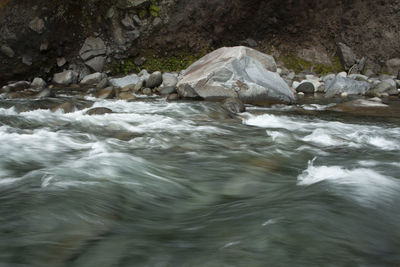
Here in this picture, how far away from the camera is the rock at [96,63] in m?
13.2

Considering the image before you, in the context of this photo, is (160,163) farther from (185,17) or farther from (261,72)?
(185,17)

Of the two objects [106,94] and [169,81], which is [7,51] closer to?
[106,94]

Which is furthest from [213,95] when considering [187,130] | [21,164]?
[21,164]

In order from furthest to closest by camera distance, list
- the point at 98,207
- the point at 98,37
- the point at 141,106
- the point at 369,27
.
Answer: the point at 369,27, the point at 98,37, the point at 141,106, the point at 98,207

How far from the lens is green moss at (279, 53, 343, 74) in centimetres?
1477

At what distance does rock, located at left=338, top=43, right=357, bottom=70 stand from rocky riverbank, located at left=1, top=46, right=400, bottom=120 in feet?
6.59

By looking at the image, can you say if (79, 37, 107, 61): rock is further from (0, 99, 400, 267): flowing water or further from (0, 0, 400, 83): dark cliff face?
(0, 99, 400, 267): flowing water

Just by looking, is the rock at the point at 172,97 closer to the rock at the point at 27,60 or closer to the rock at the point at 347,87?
the rock at the point at 347,87

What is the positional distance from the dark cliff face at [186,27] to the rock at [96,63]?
1.34 ft

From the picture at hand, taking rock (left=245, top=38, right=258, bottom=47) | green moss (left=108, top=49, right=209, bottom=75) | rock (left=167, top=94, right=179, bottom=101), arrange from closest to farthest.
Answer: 1. rock (left=167, top=94, right=179, bottom=101)
2. green moss (left=108, top=49, right=209, bottom=75)
3. rock (left=245, top=38, right=258, bottom=47)

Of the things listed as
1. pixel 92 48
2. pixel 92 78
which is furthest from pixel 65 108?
pixel 92 48

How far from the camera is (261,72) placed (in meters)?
9.26

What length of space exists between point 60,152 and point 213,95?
520cm

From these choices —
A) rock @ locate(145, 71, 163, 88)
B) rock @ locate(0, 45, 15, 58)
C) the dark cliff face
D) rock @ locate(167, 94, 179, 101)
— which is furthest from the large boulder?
rock @ locate(0, 45, 15, 58)
